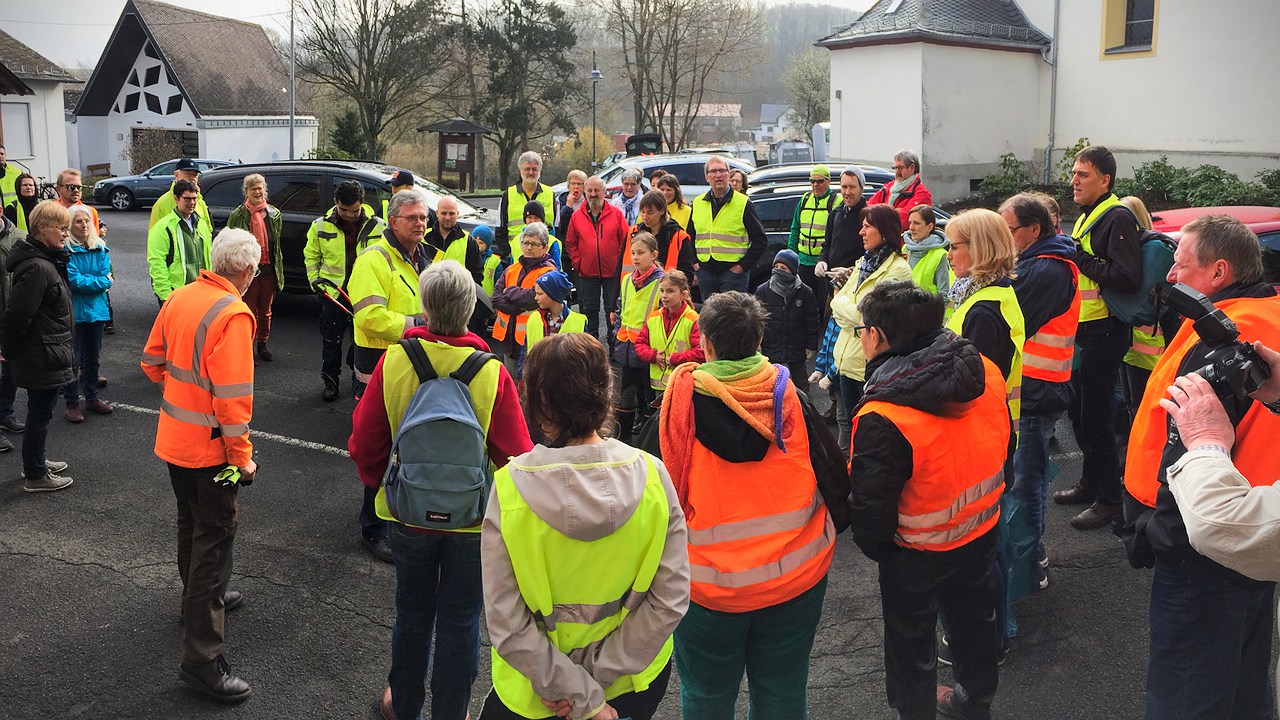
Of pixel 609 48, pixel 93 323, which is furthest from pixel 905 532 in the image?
pixel 609 48

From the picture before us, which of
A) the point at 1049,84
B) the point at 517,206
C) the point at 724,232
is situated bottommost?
the point at 724,232

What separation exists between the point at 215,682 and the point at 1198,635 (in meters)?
3.65

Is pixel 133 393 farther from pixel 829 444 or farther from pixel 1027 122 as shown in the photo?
pixel 1027 122

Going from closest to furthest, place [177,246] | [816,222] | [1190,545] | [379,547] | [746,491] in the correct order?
[1190,545]
[746,491]
[379,547]
[177,246]
[816,222]

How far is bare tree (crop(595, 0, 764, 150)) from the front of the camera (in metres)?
44.2

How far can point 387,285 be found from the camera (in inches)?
229

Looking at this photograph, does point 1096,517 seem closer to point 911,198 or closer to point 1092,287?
point 1092,287

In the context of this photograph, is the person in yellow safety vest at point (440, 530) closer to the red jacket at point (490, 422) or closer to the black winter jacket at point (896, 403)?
the red jacket at point (490, 422)

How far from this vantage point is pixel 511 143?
4219cm

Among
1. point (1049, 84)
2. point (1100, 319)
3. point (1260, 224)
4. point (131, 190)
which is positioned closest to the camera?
point (1100, 319)

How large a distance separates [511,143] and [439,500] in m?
40.1

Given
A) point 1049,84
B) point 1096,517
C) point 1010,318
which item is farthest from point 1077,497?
point 1049,84

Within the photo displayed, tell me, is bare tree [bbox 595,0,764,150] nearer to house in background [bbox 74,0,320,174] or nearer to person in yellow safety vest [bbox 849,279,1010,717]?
house in background [bbox 74,0,320,174]

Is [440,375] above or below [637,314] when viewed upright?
above
